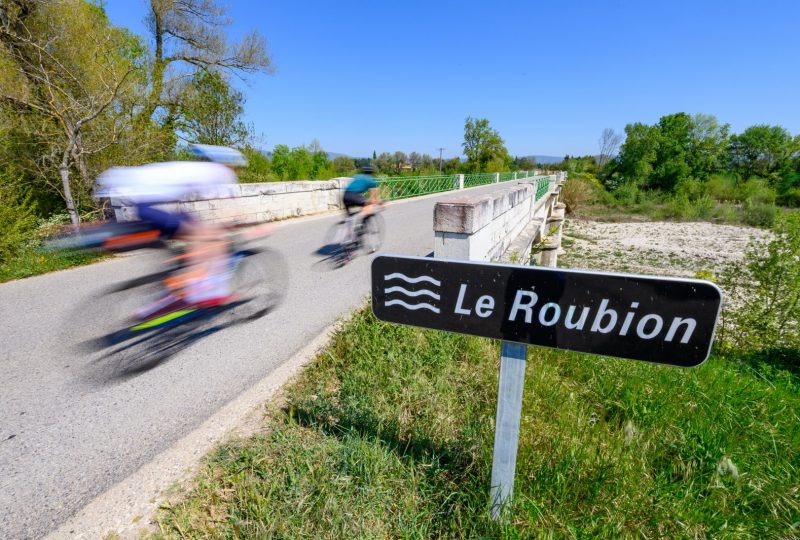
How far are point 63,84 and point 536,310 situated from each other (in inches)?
473

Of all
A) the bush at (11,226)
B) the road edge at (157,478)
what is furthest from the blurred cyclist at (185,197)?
the bush at (11,226)

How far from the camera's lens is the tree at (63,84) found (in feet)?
23.3

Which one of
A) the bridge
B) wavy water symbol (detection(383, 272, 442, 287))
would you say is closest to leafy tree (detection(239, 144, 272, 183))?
the bridge

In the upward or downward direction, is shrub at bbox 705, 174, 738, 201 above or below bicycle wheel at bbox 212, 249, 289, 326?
above

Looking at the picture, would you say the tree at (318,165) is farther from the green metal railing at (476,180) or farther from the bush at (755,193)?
the bush at (755,193)

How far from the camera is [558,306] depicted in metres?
1.19

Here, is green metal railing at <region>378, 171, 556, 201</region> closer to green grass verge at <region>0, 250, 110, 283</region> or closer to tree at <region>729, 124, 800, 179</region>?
green grass verge at <region>0, 250, 110, 283</region>

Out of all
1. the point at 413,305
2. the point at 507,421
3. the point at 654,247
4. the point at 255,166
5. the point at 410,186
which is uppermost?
the point at 255,166

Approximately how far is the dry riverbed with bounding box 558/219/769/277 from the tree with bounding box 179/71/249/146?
1488cm

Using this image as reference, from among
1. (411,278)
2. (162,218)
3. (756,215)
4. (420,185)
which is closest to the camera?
(411,278)

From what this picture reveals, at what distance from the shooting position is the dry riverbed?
40.9ft

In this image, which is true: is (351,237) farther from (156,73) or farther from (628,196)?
(628,196)

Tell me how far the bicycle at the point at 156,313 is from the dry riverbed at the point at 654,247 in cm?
1059

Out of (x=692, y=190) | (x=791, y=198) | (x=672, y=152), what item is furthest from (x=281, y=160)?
(x=672, y=152)
